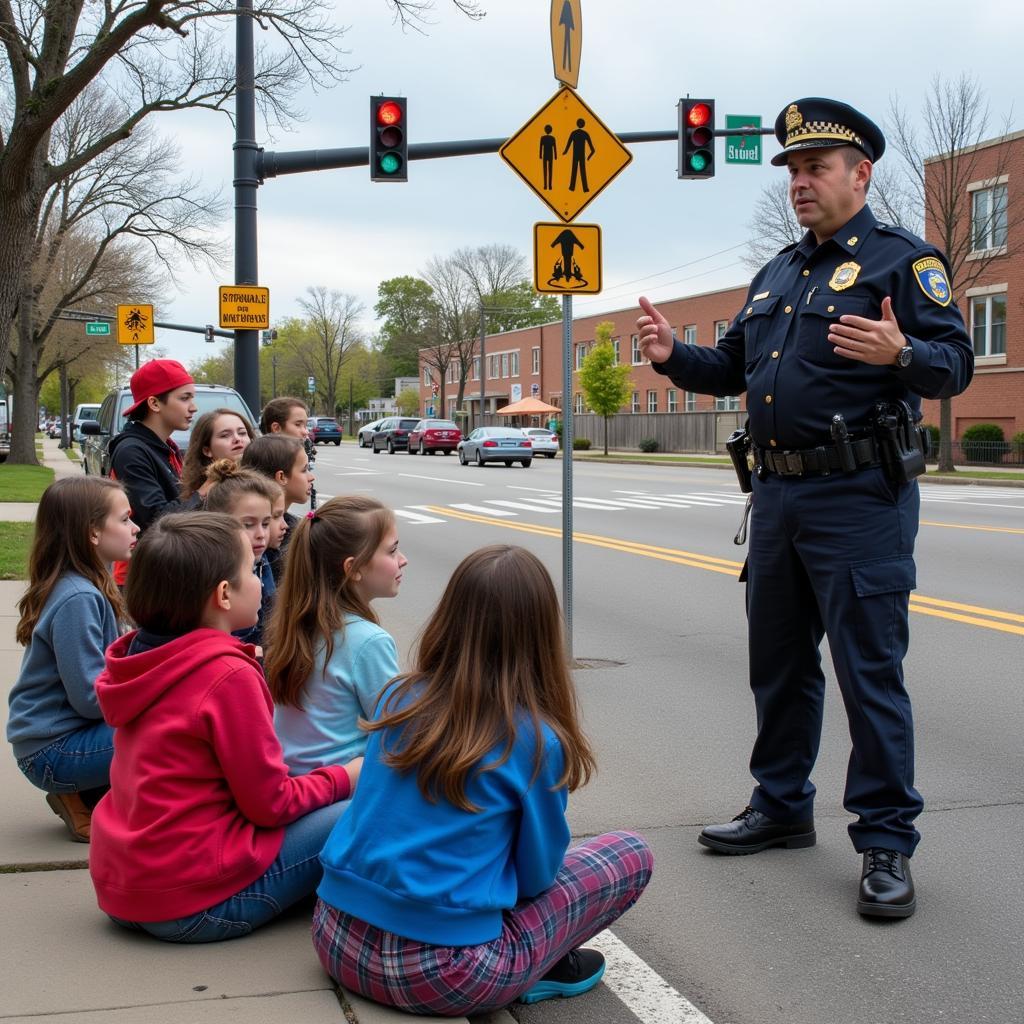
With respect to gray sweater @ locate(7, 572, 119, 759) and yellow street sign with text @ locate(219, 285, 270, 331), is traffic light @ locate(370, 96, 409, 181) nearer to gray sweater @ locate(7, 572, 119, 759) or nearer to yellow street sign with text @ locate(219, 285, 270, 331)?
yellow street sign with text @ locate(219, 285, 270, 331)

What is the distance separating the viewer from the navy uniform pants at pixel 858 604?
12.6ft

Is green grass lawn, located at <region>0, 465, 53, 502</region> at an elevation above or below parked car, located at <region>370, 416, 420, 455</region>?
below

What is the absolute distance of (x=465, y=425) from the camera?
316 ft

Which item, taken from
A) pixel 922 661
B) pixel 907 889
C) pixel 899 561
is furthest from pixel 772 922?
pixel 922 661

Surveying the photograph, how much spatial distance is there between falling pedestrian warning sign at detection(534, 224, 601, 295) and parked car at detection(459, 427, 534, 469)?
103ft

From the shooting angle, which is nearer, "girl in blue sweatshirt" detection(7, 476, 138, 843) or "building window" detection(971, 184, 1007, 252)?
"girl in blue sweatshirt" detection(7, 476, 138, 843)

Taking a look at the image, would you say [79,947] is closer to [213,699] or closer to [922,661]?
[213,699]

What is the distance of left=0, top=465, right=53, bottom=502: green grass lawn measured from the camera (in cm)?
1991

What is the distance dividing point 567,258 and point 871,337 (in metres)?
3.91

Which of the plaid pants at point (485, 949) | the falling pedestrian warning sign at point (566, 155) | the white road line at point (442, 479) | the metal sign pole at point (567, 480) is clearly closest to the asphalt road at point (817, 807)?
the plaid pants at point (485, 949)

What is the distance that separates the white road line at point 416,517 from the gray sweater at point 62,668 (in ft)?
46.4

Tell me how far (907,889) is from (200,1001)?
2.15 meters

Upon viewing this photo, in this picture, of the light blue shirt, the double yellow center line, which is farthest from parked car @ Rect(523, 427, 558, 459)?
the light blue shirt

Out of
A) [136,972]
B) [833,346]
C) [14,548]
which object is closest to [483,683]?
[136,972]
